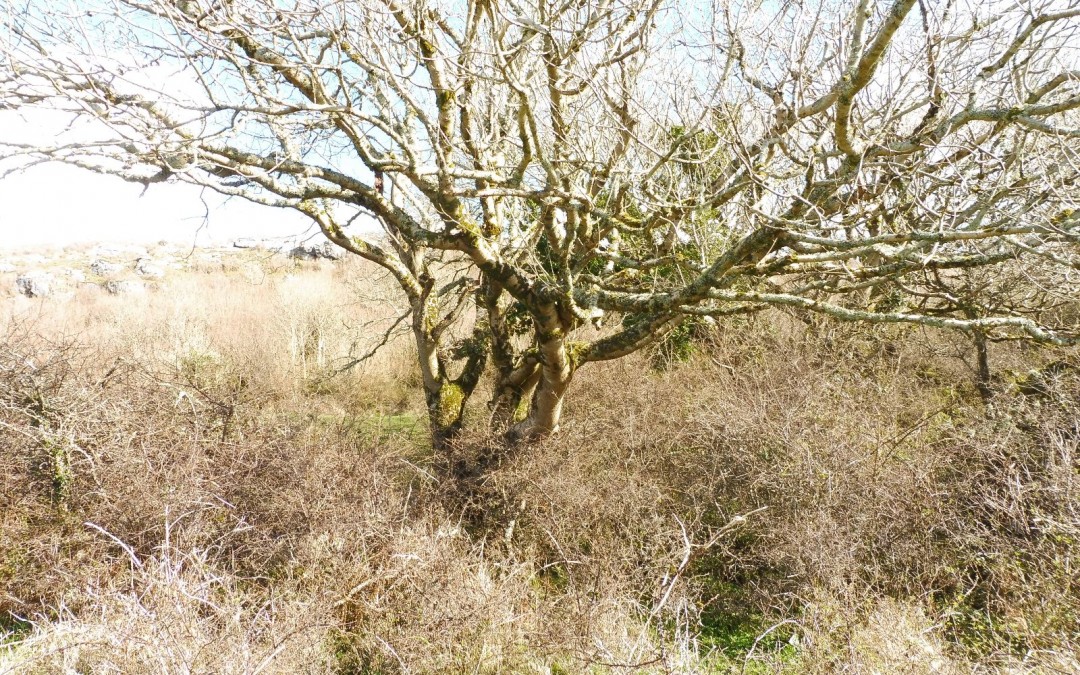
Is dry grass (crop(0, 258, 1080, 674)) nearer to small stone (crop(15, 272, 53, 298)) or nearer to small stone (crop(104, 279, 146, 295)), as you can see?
small stone (crop(104, 279, 146, 295))

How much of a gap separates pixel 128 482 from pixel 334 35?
12.8ft

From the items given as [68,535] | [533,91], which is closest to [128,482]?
[68,535]

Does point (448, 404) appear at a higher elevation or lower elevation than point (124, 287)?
lower

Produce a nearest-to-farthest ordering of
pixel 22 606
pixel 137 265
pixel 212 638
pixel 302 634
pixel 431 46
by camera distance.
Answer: pixel 212 638, pixel 302 634, pixel 431 46, pixel 22 606, pixel 137 265

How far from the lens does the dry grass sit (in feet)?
12.8

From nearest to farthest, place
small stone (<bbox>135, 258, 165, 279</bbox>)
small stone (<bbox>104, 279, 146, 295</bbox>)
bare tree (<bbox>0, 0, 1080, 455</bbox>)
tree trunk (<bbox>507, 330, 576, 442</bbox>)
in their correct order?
bare tree (<bbox>0, 0, 1080, 455</bbox>) → tree trunk (<bbox>507, 330, 576, 442</bbox>) → small stone (<bbox>104, 279, 146, 295</bbox>) → small stone (<bbox>135, 258, 165, 279</bbox>)

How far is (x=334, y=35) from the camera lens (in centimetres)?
351

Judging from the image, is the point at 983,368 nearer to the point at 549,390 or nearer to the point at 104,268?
the point at 549,390

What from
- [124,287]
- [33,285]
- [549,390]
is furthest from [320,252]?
[549,390]

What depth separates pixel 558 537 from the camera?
17.7 ft

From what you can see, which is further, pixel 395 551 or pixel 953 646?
pixel 395 551

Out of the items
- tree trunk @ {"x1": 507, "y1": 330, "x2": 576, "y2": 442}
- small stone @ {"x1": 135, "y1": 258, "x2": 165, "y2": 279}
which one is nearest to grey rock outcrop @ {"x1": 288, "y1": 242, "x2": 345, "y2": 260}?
small stone @ {"x1": 135, "y1": 258, "x2": 165, "y2": 279}

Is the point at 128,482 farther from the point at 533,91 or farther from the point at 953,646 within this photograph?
the point at 953,646

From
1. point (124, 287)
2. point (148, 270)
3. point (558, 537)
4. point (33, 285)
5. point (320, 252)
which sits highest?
point (320, 252)
